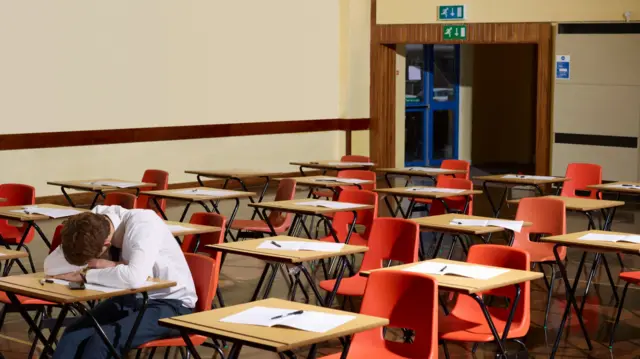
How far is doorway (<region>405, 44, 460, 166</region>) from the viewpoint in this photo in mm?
17609

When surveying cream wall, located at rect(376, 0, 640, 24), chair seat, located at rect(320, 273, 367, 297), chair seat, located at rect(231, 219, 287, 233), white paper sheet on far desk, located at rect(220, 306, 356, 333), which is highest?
cream wall, located at rect(376, 0, 640, 24)

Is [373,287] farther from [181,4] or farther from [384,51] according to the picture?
[384,51]

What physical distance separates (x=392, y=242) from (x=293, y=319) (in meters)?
2.13

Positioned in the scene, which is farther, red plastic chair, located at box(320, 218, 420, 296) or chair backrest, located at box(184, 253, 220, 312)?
red plastic chair, located at box(320, 218, 420, 296)

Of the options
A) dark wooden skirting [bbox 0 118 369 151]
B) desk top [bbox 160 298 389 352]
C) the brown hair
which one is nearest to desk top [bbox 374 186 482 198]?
the brown hair

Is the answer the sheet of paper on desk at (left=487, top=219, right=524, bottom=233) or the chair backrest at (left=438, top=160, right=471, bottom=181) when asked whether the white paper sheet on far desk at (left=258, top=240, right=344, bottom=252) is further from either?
the chair backrest at (left=438, top=160, right=471, bottom=181)

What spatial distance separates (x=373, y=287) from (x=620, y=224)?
764 cm

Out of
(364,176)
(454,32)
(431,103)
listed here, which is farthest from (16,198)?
(431,103)

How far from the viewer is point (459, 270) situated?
4.91 m

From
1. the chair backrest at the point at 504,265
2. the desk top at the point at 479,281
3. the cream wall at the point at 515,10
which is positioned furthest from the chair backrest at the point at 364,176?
the cream wall at the point at 515,10

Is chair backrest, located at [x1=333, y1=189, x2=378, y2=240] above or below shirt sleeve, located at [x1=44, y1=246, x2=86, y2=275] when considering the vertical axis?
below

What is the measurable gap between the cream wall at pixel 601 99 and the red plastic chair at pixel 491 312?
9.00m

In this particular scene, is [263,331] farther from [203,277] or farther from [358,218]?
[358,218]

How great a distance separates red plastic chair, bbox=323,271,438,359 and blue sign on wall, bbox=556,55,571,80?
1018 centimetres
